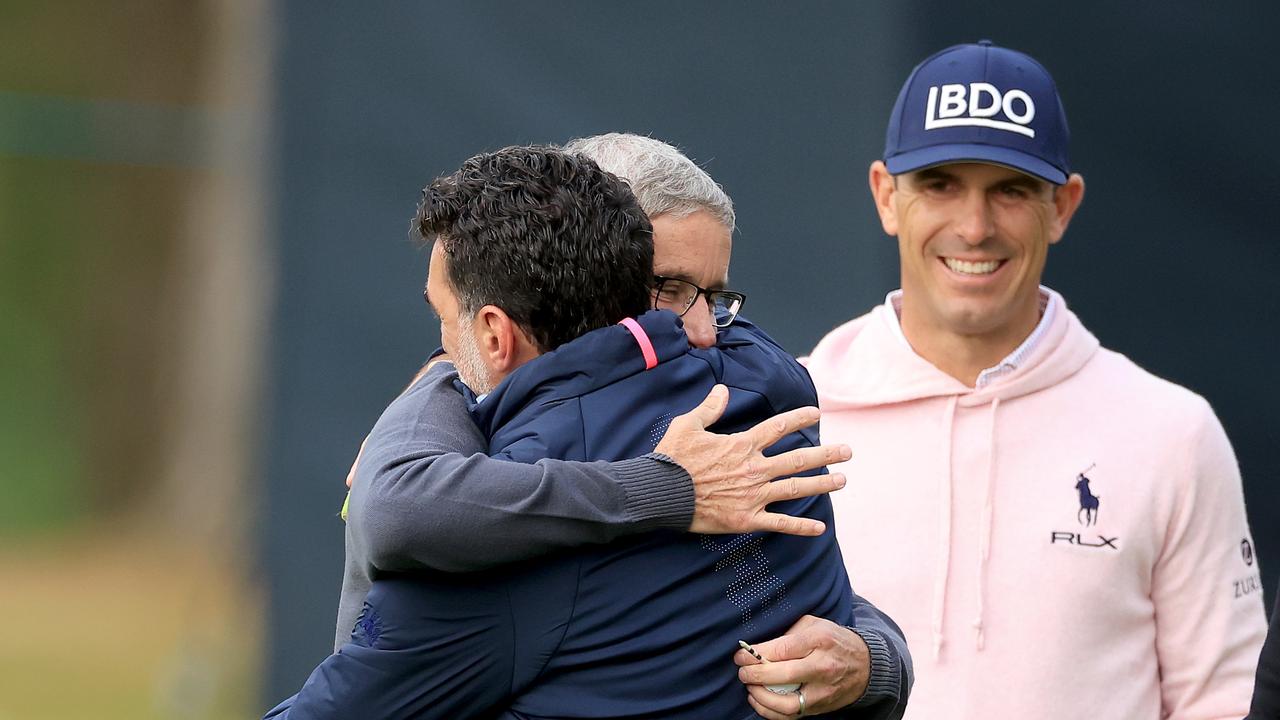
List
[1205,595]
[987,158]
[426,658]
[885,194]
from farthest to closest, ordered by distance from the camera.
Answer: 1. [885,194]
2. [987,158]
3. [1205,595]
4. [426,658]

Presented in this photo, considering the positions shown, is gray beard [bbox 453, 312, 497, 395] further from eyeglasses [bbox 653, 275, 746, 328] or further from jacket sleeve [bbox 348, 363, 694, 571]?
eyeglasses [bbox 653, 275, 746, 328]

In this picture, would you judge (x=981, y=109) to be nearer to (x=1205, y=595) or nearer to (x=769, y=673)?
(x=1205, y=595)

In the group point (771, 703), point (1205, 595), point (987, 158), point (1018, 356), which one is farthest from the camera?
point (1018, 356)

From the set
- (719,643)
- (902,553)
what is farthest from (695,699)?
(902,553)

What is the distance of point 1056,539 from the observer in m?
2.28

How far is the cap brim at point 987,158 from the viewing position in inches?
91.7

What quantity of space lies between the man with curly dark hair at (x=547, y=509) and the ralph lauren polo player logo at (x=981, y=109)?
3.24ft

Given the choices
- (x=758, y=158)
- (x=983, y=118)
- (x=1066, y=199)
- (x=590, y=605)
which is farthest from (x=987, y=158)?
(x=758, y=158)

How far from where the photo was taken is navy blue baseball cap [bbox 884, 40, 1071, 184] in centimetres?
235

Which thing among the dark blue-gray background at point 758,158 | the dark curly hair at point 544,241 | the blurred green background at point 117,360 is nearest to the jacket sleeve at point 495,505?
the dark curly hair at point 544,241

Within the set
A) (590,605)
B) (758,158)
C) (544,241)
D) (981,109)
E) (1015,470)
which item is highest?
(758,158)

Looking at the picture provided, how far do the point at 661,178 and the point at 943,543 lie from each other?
85 cm

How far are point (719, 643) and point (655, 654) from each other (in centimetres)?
7

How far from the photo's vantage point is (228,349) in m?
10.8
